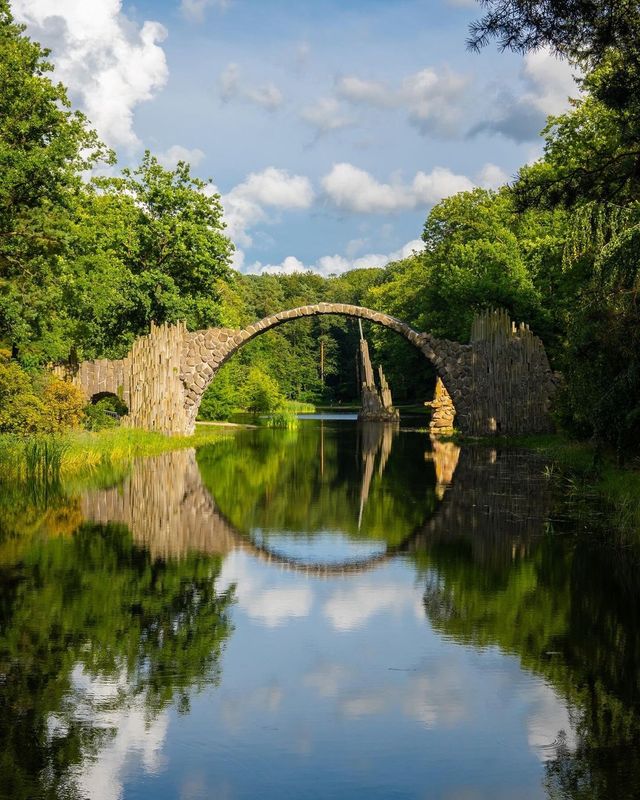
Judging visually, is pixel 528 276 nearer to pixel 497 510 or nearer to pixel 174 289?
pixel 174 289

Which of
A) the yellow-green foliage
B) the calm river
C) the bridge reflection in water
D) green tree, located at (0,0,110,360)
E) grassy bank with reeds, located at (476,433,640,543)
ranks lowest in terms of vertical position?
the calm river

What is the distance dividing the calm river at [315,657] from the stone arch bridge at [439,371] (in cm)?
1891

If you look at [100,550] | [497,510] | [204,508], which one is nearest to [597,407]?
[497,510]

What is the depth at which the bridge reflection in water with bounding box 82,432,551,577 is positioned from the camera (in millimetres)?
12750

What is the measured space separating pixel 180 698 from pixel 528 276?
38.8 m

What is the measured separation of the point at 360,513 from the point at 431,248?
1898 inches

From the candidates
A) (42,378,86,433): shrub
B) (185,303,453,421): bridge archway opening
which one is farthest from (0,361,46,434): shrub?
(185,303,453,421): bridge archway opening

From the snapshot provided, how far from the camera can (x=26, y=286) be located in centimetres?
2645

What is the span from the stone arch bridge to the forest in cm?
206

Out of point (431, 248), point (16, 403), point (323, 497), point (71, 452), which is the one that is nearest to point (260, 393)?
point (431, 248)

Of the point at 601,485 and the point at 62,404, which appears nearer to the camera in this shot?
the point at 601,485

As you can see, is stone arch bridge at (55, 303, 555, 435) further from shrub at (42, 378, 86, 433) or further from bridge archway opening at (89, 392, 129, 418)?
shrub at (42, 378, 86, 433)

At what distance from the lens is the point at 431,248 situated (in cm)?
6366

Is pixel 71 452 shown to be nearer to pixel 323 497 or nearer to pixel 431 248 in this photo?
pixel 323 497
